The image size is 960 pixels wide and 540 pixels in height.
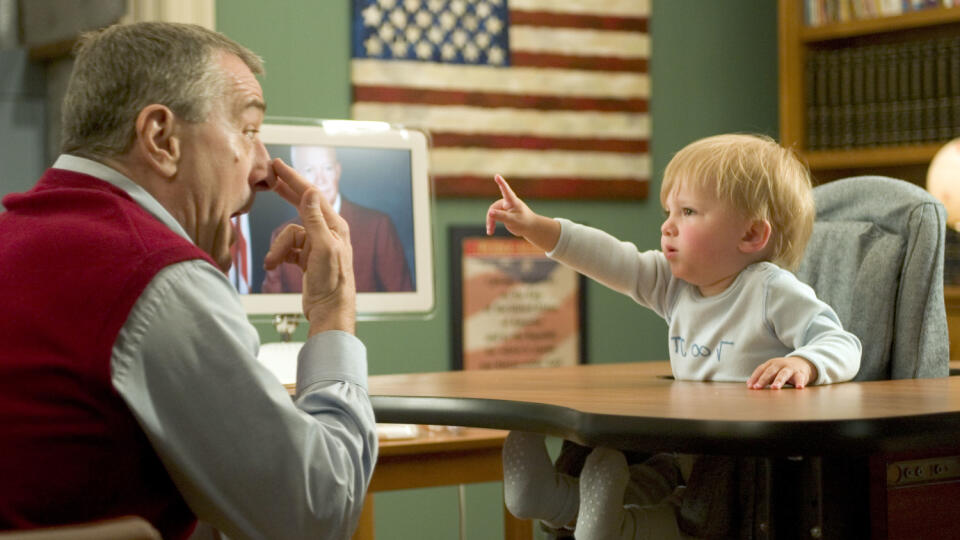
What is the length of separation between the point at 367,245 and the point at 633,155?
199cm

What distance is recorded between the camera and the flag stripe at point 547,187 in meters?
3.66

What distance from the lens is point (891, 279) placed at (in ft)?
5.95

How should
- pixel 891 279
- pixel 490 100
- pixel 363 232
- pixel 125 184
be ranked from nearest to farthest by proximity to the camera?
1. pixel 125 184
2. pixel 891 279
3. pixel 363 232
4. pixel 490 100

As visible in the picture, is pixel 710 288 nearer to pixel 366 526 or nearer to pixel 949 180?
pixel 366 526

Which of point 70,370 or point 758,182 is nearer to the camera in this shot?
point 70,370

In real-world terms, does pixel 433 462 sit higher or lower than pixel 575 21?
lower

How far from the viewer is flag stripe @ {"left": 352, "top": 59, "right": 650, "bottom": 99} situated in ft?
11.7

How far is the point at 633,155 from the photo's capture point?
13.2 feet

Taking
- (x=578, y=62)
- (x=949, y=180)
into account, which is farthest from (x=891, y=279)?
(x=578, y=62)

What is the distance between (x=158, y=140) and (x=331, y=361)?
0.27m

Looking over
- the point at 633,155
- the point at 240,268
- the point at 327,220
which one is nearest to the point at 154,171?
the point at 327,220

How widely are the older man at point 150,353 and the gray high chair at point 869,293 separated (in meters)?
0.43

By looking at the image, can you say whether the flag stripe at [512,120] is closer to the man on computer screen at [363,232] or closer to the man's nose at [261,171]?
the man on computer screen at [363,232]

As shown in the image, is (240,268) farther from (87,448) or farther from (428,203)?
(87,448)
